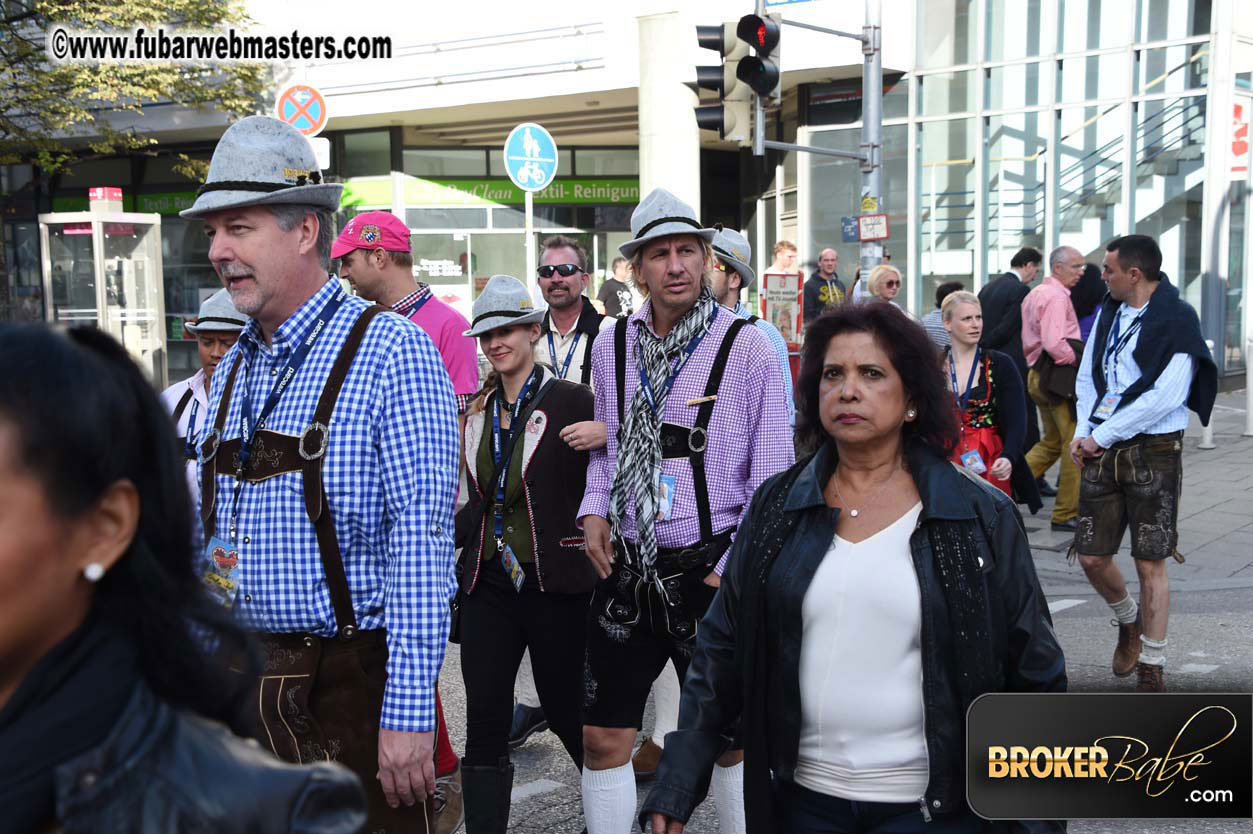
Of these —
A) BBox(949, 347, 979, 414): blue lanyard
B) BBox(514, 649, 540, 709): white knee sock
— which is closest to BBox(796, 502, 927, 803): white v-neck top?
BBox(514, 649, 540, 709): white knee sock

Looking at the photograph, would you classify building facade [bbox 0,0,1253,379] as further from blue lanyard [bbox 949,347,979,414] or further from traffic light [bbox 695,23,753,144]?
blue lanyard [bbox 949,347,979,414]

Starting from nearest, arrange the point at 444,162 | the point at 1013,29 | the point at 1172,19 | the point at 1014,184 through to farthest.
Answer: the point at 1172,19 → the point at 1013,29 → the point at 1014,184 → the point at 444,162

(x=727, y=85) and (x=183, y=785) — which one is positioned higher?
(x=727, y=85)

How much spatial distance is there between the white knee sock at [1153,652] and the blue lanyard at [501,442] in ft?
10.9

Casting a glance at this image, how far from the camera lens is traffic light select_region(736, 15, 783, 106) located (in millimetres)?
9547

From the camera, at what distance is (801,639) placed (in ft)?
8.79

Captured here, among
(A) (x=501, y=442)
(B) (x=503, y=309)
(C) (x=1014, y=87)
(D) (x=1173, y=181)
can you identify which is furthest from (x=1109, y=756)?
(C) (x=1014, y=87)

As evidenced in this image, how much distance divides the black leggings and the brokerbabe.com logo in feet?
6.06

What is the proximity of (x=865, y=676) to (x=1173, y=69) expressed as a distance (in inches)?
696

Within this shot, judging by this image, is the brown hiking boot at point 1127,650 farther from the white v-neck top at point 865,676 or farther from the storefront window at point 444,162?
the storefront window at point 444,162

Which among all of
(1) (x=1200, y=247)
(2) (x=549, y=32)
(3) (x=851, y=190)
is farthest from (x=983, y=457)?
(2) (x=549, y=32)

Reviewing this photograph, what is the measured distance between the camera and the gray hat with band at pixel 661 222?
4.04 meters

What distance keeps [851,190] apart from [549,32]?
574 cm

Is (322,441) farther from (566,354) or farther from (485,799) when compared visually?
(566,354)
